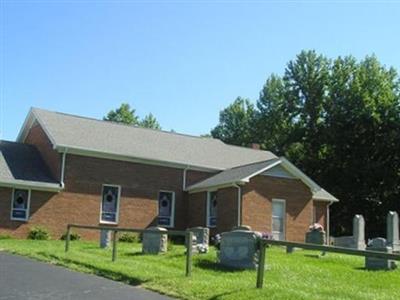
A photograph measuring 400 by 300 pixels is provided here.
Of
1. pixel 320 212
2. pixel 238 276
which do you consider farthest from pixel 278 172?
pixel 238 276

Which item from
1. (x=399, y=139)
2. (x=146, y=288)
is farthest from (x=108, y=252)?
(x=399, y=139)

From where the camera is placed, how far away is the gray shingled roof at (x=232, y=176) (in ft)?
99.2

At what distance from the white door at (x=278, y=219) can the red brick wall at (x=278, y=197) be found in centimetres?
22

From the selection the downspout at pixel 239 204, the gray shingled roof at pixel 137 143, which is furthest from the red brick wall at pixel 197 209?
the downspout at pixel 239 204

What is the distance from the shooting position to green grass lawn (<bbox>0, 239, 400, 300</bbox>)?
11414 millimetres

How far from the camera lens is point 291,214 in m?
31.7

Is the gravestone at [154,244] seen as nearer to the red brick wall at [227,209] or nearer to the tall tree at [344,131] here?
the red brick wall at [227,209]

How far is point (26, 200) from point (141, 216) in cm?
637

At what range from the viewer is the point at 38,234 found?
28.9 m

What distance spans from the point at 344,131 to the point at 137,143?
24947 mm

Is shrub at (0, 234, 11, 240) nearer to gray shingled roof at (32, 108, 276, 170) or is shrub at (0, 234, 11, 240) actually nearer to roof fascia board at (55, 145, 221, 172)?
roof fascia board at (55, 145, 221, 172)

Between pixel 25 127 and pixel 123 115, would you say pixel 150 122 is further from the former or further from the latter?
pixel 25 127

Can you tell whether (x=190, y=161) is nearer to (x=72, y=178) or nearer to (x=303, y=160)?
(x=72, y=178)

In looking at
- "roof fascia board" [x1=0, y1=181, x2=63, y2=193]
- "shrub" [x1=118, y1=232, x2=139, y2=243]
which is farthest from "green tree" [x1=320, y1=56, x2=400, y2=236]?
"roof fascia board" [x1=0, y1=181, x2=63, y2=193]
